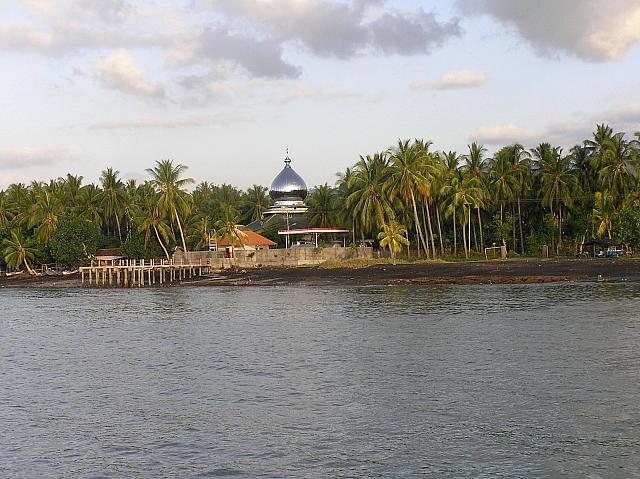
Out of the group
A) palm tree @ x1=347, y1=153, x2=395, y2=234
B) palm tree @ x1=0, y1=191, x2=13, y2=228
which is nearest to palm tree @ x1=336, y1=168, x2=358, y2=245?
palm tree @ x1=347, y1=153, x2=395, y2=234

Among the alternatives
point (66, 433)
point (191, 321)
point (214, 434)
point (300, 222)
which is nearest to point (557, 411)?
point (214, 434)

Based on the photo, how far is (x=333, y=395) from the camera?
18984 millimetres

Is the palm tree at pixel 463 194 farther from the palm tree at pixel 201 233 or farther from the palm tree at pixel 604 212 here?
the palm tree at pixel 201 233

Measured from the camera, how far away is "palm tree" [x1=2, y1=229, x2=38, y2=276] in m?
81.5

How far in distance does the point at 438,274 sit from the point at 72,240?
40.5 metres

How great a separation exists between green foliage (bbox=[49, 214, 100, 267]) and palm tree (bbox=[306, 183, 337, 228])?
80.2 ft

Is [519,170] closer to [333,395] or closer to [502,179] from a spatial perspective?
[502,179]

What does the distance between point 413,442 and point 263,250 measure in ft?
201

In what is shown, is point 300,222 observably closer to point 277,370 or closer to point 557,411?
point 277,370

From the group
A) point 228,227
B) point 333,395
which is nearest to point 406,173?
point 228,227

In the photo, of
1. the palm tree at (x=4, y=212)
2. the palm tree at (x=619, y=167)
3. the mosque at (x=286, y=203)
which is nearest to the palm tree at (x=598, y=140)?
the palm tree at (x=619, y=167)

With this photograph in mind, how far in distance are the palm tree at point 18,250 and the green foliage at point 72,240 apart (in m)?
2.97

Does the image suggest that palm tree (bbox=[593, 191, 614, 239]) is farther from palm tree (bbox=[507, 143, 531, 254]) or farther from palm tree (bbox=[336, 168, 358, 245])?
palm tree (bbox=[336, 168, 358, 245])

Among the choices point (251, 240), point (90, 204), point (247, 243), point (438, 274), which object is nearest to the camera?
point (438, 274)
